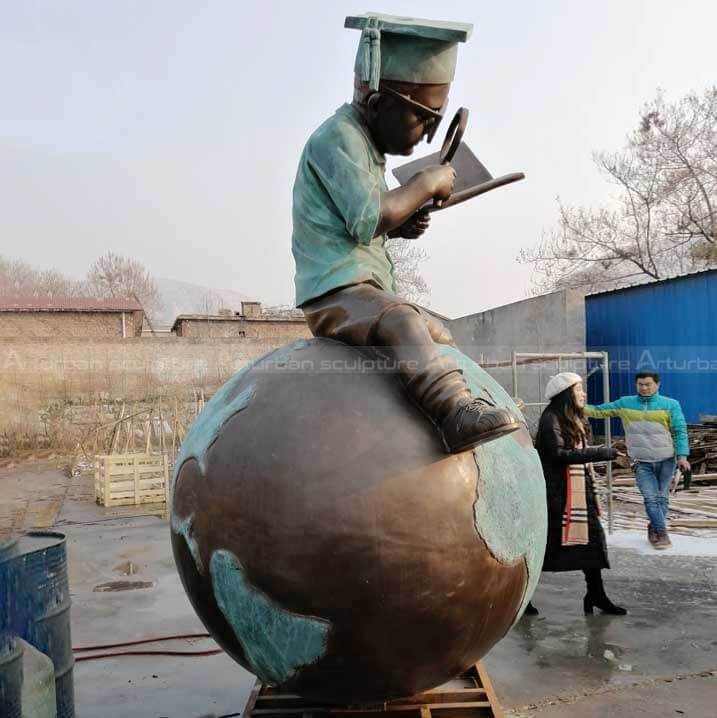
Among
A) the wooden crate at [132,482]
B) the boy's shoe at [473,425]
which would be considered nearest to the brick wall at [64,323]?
the wooden crate at [132,482]

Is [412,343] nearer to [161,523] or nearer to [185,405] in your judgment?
[161,523]

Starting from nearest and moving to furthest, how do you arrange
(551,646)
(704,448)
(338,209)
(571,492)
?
(338,209) → (551,646) → (571,492) → (704,448)

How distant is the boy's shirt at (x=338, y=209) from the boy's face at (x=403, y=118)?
54 mm

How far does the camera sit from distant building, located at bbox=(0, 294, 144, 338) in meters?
26.2

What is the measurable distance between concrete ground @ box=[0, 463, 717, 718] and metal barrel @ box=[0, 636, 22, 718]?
0.95 meters

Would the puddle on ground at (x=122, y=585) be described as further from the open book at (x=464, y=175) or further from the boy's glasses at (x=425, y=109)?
the boy's glasses at (x=425, y=109)

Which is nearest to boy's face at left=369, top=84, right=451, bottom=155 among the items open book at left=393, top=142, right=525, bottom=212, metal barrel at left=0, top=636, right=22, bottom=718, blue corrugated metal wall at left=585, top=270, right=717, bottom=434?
open book at left=393, top=142, right=525, bottom=212

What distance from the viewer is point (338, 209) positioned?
2.89m

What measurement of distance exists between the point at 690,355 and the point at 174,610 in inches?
451

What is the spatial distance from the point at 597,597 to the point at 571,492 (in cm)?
79

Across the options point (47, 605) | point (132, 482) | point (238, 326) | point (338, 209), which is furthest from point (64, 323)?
point (338, 209)

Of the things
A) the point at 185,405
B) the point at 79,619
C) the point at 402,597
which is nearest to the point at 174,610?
the point at 79,619

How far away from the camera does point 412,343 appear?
8.71 ft

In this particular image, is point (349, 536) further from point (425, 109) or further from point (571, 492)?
point (571, 492)
